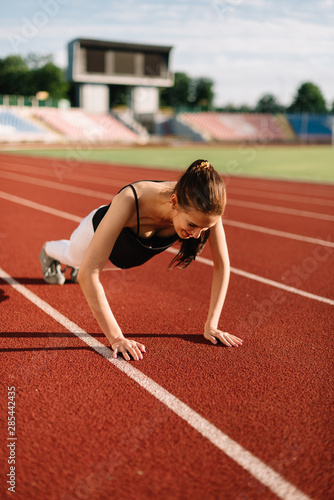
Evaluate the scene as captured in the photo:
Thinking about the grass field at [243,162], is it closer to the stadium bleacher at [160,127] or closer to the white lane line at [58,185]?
the stadium bleacher at [160,127]

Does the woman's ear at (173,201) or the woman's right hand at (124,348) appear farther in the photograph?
the woman's right hand at (124,348)

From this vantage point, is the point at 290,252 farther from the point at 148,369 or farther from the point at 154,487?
the point at 154,487

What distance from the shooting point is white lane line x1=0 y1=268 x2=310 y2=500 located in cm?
→ 206

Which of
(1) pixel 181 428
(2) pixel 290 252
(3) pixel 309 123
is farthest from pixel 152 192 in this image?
(3) pixel 309 123

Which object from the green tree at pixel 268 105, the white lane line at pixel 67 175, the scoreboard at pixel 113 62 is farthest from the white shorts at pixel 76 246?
the green tree at pixel 268 105

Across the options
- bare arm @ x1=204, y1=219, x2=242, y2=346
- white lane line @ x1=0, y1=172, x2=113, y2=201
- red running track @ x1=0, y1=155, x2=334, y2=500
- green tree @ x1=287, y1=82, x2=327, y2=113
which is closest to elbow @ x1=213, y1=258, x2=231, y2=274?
bare arm @ x1=204, y1=219, x2=242, y2=346

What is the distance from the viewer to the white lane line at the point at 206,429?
2057 millimetres

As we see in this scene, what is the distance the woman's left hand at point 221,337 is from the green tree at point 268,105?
71.3 m

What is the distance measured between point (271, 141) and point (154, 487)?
60862 millimetres

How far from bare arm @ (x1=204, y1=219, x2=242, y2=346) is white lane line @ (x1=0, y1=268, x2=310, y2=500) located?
69cm

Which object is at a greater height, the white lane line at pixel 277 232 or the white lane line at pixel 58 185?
the white lane line at pixel 277 232

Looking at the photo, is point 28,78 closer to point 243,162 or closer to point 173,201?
point 243,162

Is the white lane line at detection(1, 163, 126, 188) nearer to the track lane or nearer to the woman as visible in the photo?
the track lane

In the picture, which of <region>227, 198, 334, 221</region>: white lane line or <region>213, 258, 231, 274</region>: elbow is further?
<region>227, 198, 334, 221</region>: white lane line
